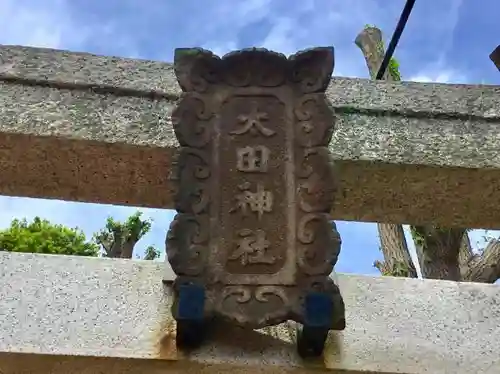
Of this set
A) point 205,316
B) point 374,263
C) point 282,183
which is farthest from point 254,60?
point 374,263

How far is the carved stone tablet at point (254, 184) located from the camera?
5.54ft

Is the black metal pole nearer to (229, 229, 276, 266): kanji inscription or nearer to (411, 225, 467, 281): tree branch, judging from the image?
(229, 229, 276, 266): kanji inscription

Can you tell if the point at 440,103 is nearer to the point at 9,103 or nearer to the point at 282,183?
the point at 282,183

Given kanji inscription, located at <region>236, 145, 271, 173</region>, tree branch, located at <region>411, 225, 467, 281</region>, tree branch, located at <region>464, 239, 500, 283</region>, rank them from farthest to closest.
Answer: tree branch, located at <region>464, 239, 500, 283</region> → tree branch, located at <region>411, 225, 467, 281</region> → kanji inscription, located at <region>236, 145, 271, 173</region>

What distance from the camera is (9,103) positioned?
1.99m

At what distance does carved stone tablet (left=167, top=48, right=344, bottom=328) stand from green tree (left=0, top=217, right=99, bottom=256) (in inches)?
268

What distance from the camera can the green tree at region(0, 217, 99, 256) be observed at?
851cm

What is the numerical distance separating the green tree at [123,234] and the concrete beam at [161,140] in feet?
7.19

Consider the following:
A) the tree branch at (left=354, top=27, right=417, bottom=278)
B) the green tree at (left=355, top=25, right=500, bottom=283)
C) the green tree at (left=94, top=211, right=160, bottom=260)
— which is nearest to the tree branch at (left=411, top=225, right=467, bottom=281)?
the green tree at (left=355, top=25, right=500, bottom=283)

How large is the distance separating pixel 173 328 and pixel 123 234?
131 inches

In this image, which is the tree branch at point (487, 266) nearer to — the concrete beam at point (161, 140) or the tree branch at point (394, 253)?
the tree branch at point (394, 253)

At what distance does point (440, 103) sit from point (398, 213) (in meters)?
0.39

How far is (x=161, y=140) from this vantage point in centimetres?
195

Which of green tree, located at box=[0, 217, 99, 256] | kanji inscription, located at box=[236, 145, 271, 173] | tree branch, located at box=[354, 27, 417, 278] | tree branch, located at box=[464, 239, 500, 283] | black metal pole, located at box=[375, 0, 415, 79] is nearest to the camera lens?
kanji inscription, located at box=[236, 145, 271, 173]
